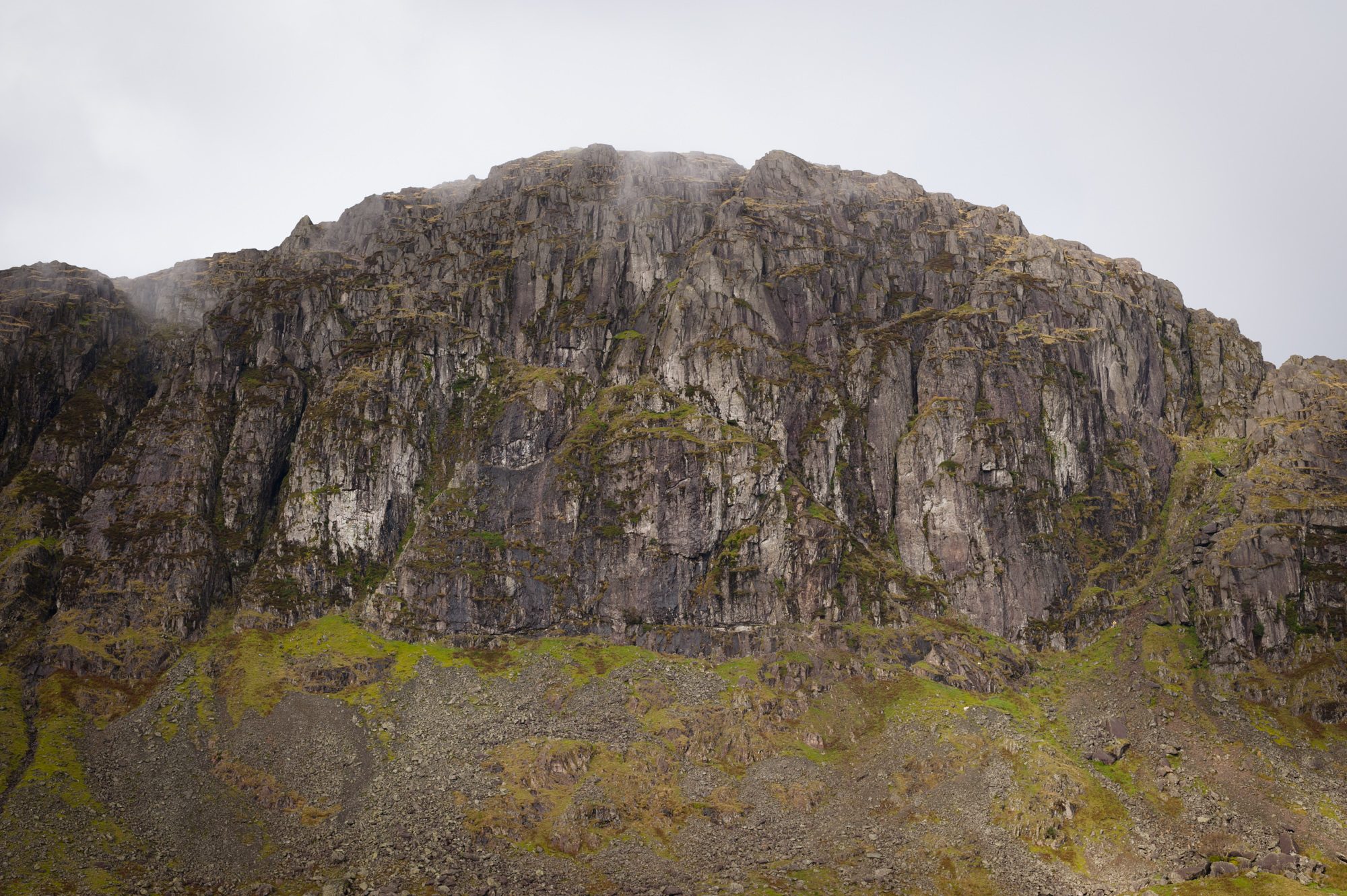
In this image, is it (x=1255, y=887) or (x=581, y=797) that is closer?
(x=1255, y=887)

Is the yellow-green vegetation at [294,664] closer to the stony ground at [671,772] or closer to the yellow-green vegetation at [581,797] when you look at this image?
the stony ground at [671,772]

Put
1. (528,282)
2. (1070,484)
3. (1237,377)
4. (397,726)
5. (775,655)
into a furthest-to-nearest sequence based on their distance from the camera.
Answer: (528,282) < (1237,377) < (1070,484) < (775,655) < (397,726)

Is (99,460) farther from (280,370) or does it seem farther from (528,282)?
(528,282)

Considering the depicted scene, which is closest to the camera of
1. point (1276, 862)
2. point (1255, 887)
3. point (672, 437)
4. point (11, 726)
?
point (1255, 887)

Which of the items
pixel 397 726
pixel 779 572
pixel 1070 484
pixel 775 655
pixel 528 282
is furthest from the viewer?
pixel 528 282

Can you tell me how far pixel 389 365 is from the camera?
16425cm

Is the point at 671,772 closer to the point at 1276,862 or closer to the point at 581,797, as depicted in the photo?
the point at 581,797

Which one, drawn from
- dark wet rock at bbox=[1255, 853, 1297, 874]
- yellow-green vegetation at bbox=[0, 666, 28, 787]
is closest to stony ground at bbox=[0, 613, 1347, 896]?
dark wet rock at bbox=[1255, 853, 1297, 874]

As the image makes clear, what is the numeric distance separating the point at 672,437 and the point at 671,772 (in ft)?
207

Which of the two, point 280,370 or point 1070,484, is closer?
point 1070,484

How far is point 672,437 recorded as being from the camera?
487 ft

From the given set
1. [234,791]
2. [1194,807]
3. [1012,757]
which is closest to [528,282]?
[234,791]

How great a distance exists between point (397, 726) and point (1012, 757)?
264ft

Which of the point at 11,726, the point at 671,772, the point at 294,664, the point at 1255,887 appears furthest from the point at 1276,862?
the point at 11,726
